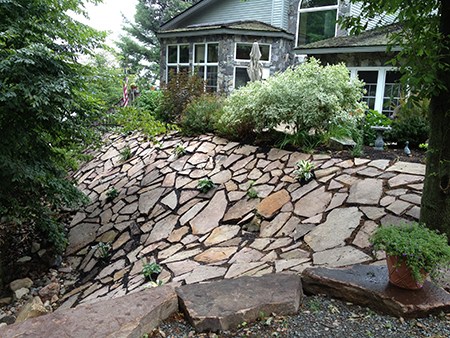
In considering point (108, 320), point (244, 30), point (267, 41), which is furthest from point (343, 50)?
point (108, 320)

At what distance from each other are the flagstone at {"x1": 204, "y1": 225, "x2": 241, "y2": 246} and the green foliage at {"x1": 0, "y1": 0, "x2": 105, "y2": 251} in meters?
2.33

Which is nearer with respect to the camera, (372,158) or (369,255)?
(369,255)

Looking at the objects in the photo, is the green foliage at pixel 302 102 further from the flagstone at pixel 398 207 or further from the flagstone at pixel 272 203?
the flagstone at pixel 398 207

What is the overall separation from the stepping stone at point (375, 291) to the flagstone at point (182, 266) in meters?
1.71

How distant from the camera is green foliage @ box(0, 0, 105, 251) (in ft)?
13.9

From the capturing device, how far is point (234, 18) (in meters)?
17.0

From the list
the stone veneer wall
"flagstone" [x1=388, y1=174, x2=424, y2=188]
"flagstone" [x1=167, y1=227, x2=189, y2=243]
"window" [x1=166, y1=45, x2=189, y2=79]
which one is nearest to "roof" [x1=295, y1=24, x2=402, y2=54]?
the stone veneer wall

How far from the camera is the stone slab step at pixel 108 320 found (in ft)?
7.60

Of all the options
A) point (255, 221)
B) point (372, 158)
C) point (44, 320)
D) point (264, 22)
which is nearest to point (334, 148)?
point (372, 158)

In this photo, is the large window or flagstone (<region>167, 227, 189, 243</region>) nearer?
flagstone (<region>167, 227, 189, 243</region>)

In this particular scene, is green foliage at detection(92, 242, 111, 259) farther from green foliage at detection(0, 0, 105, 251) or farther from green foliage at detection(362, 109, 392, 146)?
green foliage at detection(362, 109, 392, 146)

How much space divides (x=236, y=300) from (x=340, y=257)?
1577 mm

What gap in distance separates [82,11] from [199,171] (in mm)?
3561

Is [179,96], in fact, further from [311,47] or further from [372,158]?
[372,158]
